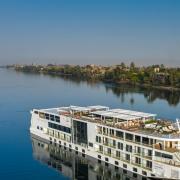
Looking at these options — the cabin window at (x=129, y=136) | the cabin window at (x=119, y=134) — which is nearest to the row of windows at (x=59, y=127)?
the cabin window at (x=119, y=134)

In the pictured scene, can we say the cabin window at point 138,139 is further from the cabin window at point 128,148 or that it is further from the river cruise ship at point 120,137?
the cabin window at point 128,148

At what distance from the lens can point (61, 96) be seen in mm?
66875

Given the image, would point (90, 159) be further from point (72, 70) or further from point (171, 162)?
point (72, 70)

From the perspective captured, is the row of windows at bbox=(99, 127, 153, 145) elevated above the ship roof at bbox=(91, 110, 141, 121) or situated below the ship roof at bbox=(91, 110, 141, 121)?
below

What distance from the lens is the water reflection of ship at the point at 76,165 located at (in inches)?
986

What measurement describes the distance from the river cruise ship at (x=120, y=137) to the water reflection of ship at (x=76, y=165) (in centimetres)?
36

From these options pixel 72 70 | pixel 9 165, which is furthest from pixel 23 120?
pixel 72 70

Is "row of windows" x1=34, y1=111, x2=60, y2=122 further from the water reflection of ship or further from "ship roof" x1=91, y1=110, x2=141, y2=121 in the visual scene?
"ship roof" x1=91, y1=110, x2=141, y2=121

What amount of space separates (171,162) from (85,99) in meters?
41.1

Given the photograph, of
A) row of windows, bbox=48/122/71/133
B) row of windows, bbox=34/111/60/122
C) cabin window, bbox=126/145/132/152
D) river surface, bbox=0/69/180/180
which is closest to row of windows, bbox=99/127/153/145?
cabin window, bbox=126/145/132/152

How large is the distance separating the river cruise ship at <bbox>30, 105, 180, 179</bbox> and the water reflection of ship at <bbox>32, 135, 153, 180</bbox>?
0.36 m

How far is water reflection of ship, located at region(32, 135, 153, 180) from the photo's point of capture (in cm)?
2505

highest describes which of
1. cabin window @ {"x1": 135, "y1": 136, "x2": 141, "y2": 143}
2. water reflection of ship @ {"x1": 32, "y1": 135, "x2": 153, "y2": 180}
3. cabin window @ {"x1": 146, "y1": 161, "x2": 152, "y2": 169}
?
cabin window @ {"x1": 135, "y1": 136, "x2": 141, "y2": 143}

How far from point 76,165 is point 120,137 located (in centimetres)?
434
